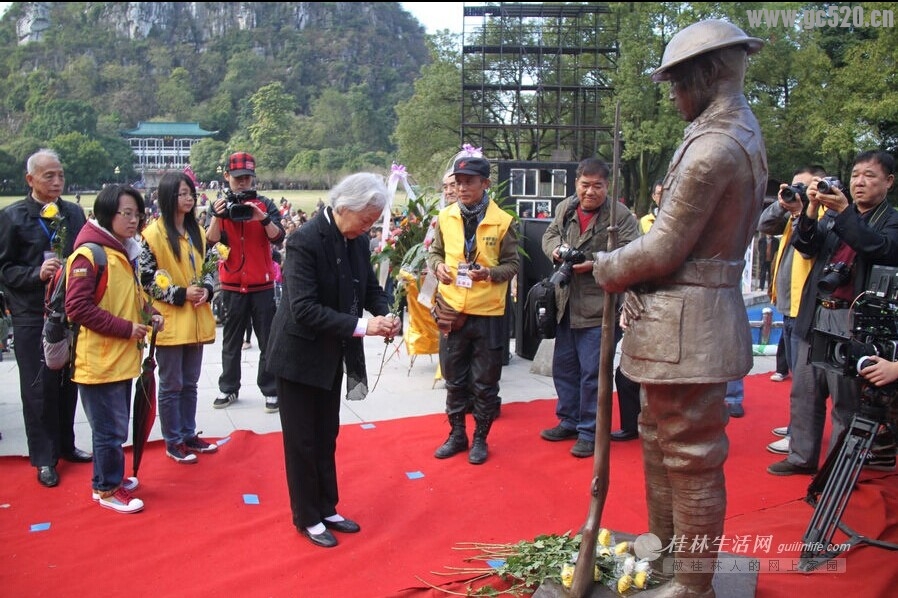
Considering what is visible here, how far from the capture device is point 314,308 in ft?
9.91

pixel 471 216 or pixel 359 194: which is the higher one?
pixel 359 194

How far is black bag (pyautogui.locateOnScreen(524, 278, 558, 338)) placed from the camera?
4.39 meters

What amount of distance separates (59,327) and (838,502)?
370 cm

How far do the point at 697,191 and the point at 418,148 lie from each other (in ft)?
93.8

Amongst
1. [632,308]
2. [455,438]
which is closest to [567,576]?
[632,308]

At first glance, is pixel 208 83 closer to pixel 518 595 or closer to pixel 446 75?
pixel 446 75

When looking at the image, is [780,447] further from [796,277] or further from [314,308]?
[314,308]

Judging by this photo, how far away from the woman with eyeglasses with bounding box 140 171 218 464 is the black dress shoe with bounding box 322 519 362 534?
4.01ft

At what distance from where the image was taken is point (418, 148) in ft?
98.8

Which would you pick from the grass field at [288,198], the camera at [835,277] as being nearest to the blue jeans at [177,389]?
the camera at [835,277]

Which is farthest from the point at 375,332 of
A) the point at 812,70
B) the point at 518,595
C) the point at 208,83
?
the point at 208,83

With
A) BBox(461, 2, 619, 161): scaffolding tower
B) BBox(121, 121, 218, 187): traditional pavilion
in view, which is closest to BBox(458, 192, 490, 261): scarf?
BBox(461, 2, 619, 161): scaffolding tower

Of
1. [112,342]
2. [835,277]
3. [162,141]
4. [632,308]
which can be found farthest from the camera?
[162,141]

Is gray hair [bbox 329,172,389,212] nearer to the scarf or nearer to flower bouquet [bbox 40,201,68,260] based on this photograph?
the scarf
